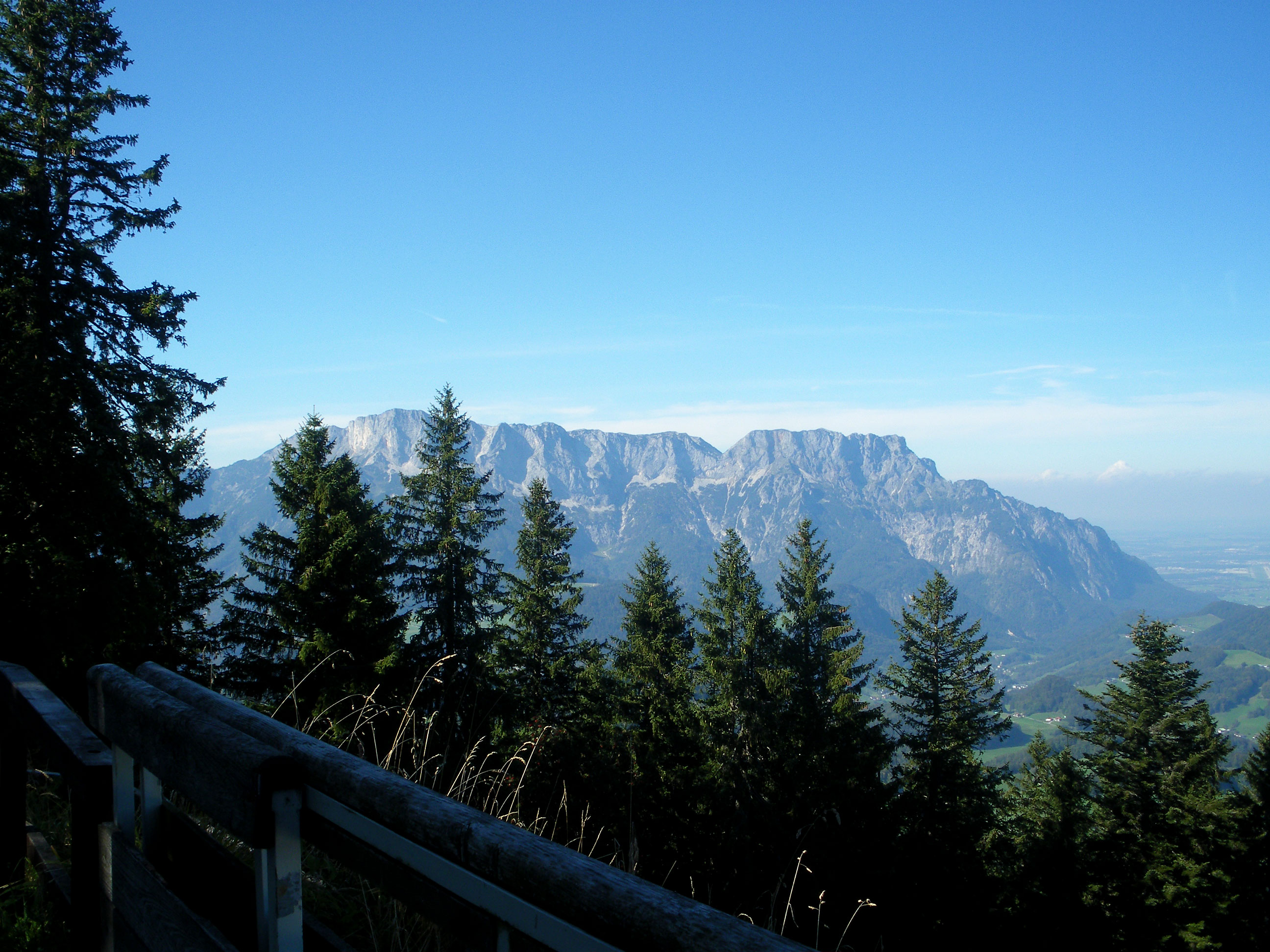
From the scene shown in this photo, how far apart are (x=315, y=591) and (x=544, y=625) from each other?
8622mm

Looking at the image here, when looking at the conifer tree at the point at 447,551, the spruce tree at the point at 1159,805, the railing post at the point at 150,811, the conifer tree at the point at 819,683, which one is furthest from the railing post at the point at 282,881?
the spruce tree at the point at 1159,805

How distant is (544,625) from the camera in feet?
84.3

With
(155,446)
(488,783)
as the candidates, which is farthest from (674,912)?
(155,446)

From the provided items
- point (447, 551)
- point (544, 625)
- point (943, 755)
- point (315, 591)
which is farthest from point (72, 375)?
point (943, 755)

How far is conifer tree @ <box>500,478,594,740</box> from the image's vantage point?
24797 mm

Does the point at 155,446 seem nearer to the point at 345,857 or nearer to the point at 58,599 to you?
the point at 58,599

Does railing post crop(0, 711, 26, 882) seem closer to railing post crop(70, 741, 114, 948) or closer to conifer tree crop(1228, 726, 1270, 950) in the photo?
railing post crop(70, 741, 114, 948)

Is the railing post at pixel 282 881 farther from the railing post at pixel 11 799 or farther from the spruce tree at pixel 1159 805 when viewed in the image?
the spruce tree at pixel 1159 805

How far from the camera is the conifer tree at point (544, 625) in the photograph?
2480cm

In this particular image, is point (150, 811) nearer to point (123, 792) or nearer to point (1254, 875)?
point (123, 792)

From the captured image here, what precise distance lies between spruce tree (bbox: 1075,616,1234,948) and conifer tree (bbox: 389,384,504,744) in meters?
20.0

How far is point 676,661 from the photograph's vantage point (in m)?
25.6

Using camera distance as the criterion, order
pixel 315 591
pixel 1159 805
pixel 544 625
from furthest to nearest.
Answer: pixel 544 625 → pixel 1159 805 → pixel 315 591

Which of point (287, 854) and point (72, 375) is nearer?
point (287, 854)
